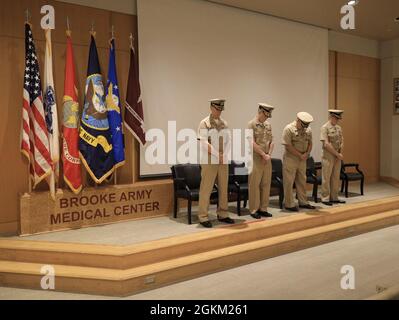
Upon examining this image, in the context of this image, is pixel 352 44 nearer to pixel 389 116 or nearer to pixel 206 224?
pixel 389 116

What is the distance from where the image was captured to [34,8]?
477 centimetres

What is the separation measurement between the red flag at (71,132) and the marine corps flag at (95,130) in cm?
8

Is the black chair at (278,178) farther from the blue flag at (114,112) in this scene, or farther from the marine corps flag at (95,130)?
the marine corps flag at (95,130)

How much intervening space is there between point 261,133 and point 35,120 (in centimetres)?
277

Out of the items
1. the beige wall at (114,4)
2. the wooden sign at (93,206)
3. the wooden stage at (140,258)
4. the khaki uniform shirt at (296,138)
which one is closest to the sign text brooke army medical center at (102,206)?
the wooden sign at (93,206)

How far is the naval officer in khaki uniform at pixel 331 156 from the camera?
619cm

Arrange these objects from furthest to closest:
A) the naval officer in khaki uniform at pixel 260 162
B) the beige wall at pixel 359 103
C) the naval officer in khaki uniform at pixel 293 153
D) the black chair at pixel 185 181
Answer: the beige wall at pixel 359 103
the naval officer in khaki uniform at pixel 293 153
the naval officer in khaki uniform at pixel 260 162
the black chair at pixel 185 181

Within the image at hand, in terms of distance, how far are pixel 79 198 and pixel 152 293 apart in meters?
1.75

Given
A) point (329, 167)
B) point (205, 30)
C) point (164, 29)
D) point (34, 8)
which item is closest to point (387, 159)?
point (329, 167)

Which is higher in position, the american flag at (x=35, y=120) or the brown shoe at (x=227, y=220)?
the american flag at (x=35, y=120)

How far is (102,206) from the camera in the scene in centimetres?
498

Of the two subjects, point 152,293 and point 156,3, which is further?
point 156,3

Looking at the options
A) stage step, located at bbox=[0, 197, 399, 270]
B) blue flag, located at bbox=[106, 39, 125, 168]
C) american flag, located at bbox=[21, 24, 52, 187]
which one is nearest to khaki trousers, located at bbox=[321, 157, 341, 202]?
stage step, located at bbox=[0, 197, 399, 270]
